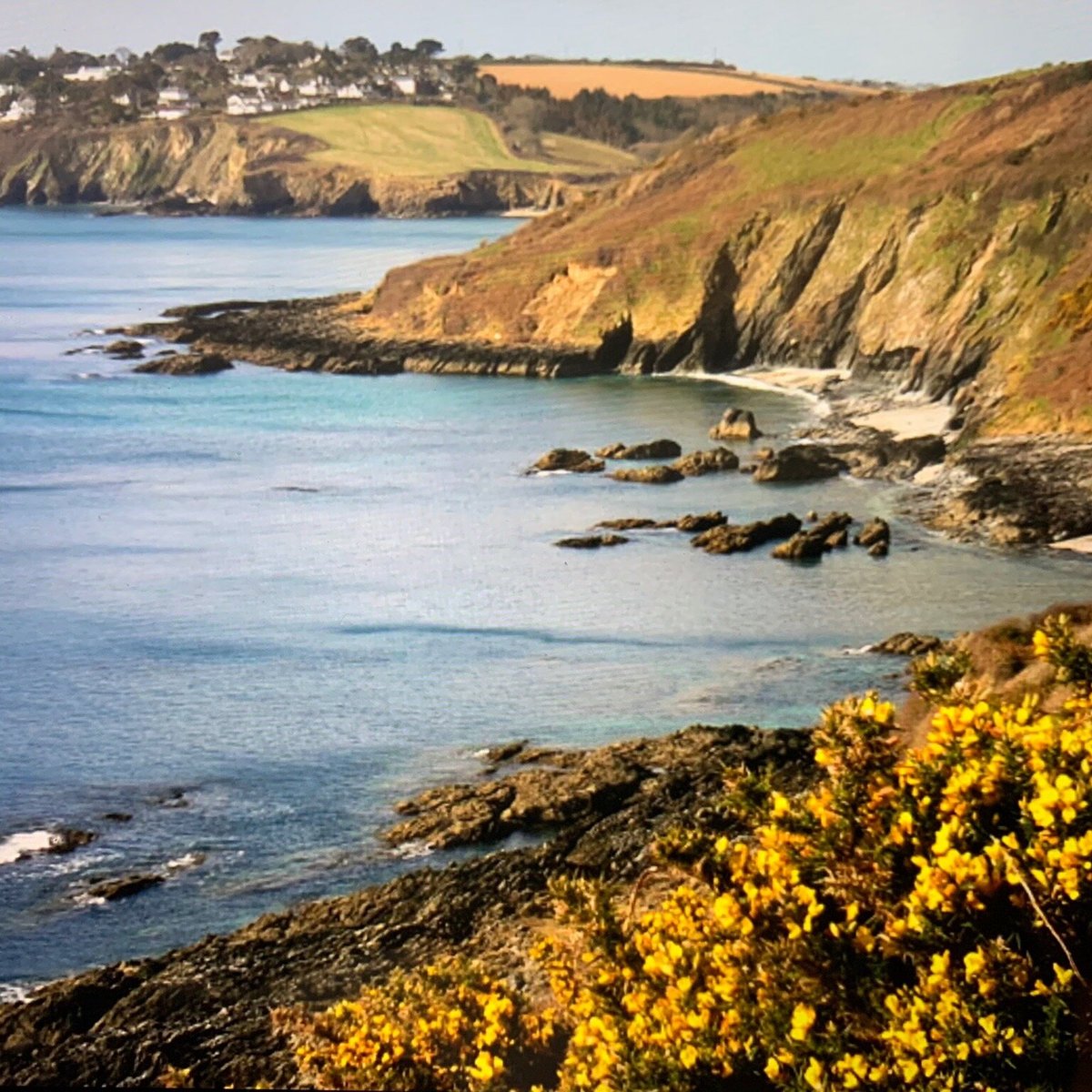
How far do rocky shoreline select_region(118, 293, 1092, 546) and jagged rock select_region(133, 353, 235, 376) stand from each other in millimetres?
2246

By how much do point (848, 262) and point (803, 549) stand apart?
3252cm

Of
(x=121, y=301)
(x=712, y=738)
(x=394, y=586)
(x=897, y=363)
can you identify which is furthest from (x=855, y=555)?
(x=121, y=301)

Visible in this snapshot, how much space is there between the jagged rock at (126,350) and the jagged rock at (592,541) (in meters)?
46.1

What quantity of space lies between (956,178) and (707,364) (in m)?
12.1

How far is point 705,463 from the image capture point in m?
59.4

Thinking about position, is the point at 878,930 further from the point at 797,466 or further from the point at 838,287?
the point at 838,287

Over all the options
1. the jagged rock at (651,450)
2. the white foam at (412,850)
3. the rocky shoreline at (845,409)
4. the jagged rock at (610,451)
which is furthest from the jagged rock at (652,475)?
the white foam at (412,850)

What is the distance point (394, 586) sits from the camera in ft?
158

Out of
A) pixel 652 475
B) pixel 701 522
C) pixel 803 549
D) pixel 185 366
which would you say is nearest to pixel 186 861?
pixel 803 549

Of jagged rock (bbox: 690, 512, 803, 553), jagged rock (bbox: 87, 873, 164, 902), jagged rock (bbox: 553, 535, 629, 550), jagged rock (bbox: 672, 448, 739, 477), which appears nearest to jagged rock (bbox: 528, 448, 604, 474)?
jagged rock (bbox: 672, 448, 739, 477)

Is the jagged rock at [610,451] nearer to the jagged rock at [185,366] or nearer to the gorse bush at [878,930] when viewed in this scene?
the jagged rock at [185,366]

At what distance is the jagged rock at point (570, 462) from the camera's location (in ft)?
201

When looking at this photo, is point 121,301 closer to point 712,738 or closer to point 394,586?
point 394,586

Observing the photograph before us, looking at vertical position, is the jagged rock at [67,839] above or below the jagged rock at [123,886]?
below
